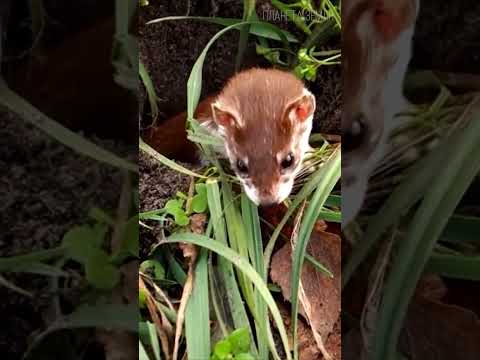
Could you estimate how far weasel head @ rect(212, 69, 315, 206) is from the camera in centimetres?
120

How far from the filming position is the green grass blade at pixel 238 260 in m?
1.20

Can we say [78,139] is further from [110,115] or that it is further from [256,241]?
[256,241]

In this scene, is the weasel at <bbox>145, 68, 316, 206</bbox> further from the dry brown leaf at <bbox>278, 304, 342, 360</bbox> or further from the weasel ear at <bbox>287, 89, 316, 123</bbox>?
A: the dry brown leaf at <bbox>278, 304, 342, 360</bbox>

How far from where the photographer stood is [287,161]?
1.22m

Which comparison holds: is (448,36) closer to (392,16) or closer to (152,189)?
(392,16)

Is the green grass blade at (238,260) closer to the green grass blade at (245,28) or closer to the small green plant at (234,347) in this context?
the small green plant at (234,347)

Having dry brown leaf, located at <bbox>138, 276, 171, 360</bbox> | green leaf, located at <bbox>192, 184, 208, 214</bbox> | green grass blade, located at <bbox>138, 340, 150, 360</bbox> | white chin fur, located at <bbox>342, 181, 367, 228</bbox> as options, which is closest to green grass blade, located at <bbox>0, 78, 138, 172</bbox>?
green leaf, located at <bbox>192, 184, 208, 214</bbox>

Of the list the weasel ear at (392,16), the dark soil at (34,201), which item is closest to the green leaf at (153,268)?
the dark soil at (34,201)

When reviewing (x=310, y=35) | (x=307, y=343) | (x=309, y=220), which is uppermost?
(x=310, y=35)

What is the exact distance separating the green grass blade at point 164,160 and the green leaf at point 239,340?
1.03ft

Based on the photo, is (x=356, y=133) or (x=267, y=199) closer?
(x=267, y=199)

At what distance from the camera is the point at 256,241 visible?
1225 mm

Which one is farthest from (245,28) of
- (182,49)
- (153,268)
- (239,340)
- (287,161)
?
(239,340)

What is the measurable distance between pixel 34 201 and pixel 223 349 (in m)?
0.46
